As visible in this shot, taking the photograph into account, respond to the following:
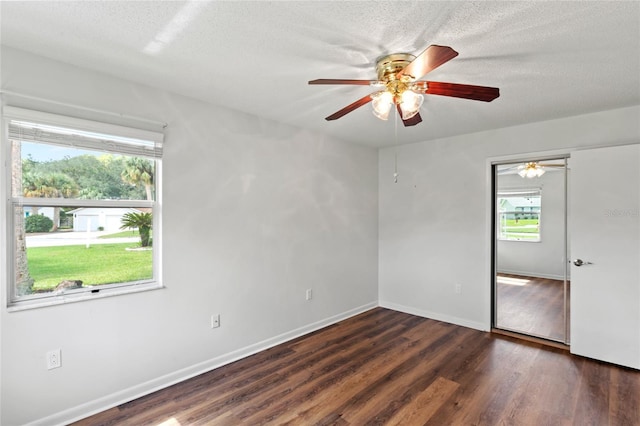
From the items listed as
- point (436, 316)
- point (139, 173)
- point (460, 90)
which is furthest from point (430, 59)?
point (436, 316)

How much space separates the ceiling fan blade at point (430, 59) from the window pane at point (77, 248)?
2.22 meters

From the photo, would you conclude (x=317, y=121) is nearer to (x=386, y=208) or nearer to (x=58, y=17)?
(x=386, y=208)

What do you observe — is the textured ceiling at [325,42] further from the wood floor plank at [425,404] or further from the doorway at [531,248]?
the wood floor plank at [425,404]

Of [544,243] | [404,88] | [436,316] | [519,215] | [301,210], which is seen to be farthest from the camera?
[436,316]

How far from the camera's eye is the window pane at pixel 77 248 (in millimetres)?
2008

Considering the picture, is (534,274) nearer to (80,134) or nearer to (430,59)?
(430,59)

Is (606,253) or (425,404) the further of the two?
(606,253)

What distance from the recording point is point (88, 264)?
2.26 m

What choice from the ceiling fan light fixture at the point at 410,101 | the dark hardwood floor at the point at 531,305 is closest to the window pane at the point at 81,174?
the ceiling fan light fixture at the point at 410,101

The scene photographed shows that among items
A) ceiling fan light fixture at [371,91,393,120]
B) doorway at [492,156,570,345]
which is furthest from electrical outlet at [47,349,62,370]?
doorway at [492,156,570,345]

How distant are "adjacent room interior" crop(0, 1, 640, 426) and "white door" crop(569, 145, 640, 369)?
2 cm

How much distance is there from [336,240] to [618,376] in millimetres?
2939

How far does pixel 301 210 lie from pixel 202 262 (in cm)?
128

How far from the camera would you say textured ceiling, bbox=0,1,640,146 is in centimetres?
155
